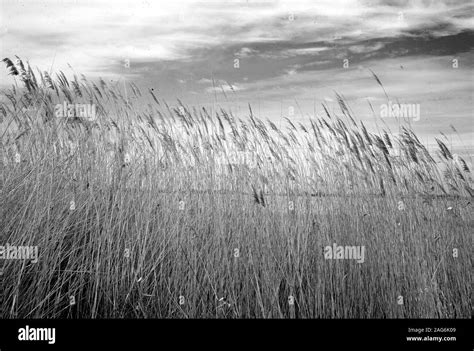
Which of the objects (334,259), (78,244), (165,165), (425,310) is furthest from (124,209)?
(425,310)

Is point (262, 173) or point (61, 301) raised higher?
point (262, 173)

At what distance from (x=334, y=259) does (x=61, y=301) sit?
5.19 feet

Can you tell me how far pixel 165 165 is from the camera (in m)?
3.39

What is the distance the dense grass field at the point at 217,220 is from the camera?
254 centimetres

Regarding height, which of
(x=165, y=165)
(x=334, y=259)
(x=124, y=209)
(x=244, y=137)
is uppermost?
(x=244, y=137)

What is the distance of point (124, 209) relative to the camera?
116 inches

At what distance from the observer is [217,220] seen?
2.84m

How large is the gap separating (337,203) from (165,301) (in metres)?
1.25

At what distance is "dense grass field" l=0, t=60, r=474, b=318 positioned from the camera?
254 centimetres

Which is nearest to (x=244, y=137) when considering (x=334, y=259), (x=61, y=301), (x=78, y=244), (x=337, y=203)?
(x=337, y=203)

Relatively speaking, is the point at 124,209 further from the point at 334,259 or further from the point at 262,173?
the point at 334,259
